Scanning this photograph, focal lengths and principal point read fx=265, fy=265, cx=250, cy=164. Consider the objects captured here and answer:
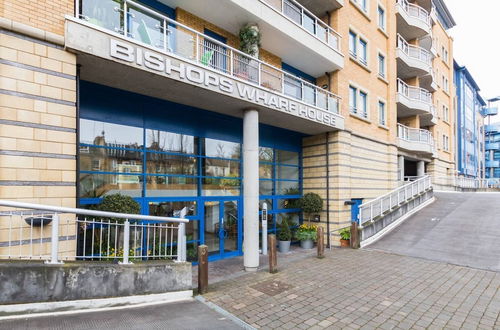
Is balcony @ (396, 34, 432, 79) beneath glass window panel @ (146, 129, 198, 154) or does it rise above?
above

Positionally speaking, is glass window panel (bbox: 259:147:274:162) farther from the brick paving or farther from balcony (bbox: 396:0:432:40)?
balcony (bbox: 396:0:432:40)

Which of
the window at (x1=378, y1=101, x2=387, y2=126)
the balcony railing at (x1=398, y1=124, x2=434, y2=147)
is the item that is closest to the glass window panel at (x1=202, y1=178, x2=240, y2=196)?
the window at (x1=378, y1=101, x2=387, y2=126)

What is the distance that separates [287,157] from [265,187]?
6.51 feet

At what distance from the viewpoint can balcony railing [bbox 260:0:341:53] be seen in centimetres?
967

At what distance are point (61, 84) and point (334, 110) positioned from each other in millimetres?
9622

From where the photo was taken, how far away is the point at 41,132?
16.2 ft

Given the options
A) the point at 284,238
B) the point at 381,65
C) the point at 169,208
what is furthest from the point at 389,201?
the point at 169,208

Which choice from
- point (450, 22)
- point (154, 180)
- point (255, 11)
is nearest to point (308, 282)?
point (154, 180)

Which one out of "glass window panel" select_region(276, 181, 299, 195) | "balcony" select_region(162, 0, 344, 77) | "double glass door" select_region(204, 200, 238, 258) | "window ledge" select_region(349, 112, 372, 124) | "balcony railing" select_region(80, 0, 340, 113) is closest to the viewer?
"balcony railing" select_region(80, 0, 340, 113)

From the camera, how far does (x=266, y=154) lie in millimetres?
11312

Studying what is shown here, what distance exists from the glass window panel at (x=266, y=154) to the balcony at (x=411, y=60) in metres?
11.2

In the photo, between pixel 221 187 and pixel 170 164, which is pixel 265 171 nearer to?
pixel 221 187

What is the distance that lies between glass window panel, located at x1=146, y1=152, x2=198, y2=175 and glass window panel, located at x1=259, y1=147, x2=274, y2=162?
126 inches

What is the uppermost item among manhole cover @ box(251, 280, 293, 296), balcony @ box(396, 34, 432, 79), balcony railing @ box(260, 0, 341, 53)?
balcony @ box(396, 34, 432, 79)
